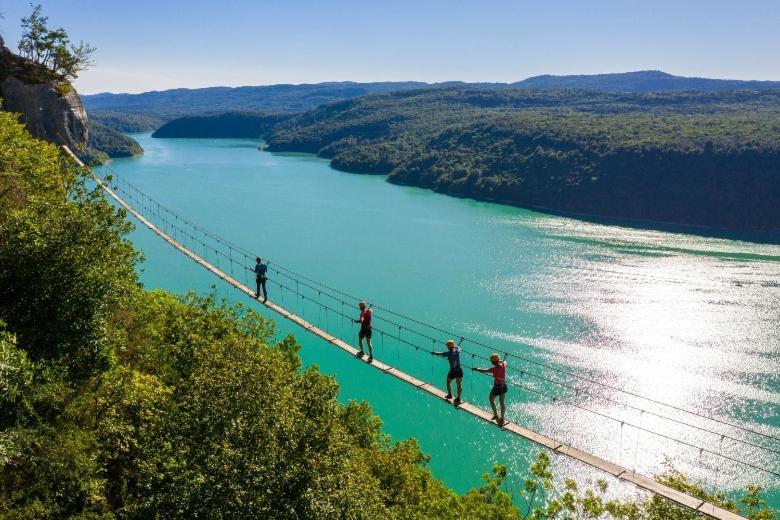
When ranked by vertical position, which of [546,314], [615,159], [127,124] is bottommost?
[546,314]

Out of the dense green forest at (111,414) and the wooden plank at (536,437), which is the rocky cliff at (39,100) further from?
the wooden plank at (536,437)

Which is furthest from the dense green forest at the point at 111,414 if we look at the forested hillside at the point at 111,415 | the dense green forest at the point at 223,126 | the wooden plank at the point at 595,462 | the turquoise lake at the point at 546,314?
the dense green forest at the point at 223,126

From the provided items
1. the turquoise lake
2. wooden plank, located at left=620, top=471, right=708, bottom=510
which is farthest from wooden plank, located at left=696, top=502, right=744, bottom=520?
the turquoise lake

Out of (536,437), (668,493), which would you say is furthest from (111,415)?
(668,493)

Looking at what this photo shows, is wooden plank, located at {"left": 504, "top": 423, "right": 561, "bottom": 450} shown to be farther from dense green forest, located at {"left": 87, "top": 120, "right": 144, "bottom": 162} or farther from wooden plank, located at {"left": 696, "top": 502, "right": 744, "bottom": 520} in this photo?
dense green forest, located at {"left": 87, "top": 120, "right": 144, "bottom": 162}

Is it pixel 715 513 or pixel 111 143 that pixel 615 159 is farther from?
pixel 111 143
